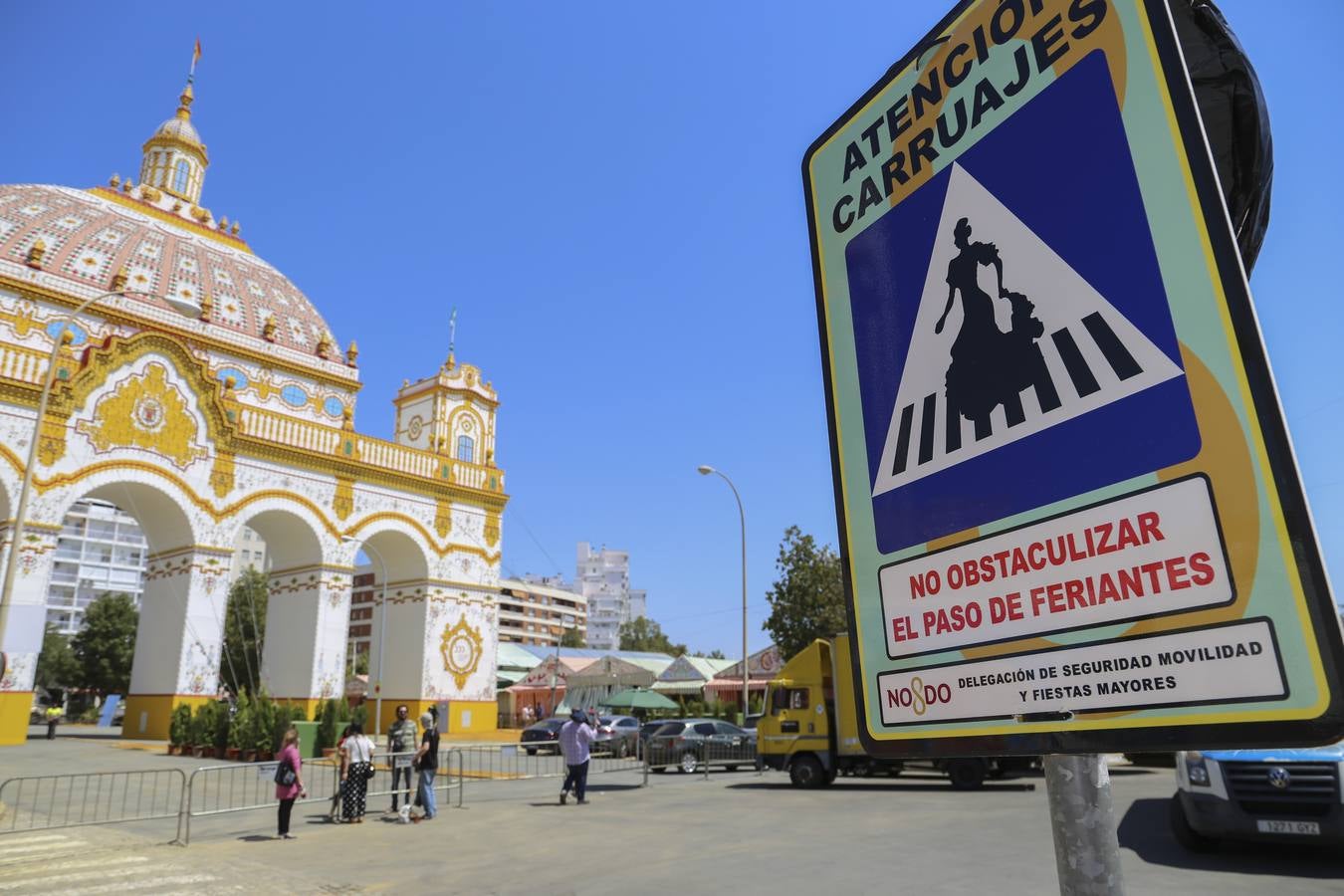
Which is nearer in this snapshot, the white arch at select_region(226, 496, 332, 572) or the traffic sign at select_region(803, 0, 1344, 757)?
the traffic sign at select_region(803, 0, 1344, 757)

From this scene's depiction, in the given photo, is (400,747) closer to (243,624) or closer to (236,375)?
(236,375)

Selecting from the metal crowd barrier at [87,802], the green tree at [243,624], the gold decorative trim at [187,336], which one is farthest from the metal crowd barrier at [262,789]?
the green tree at [243,624]

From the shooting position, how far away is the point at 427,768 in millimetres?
13414

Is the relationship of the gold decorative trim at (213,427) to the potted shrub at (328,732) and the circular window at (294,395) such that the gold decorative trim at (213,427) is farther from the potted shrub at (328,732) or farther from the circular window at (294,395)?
the potted shrub at (328,732)

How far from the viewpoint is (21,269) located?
26891 mm

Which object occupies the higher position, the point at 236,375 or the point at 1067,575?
the point at 236,375

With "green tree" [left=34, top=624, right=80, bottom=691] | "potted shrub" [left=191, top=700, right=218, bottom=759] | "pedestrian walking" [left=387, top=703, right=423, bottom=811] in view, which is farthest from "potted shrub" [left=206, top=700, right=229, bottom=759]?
"green tree" [left=34, top=624, right=80, bottom=691]

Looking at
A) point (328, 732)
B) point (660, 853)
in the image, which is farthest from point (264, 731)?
point (660, 853)

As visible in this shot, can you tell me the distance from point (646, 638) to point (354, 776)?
7582 cm

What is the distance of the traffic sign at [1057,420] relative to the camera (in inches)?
36.6

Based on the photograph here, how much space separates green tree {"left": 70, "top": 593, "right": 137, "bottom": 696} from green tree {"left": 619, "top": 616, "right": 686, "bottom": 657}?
150 ft

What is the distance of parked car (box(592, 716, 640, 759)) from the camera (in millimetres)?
26656

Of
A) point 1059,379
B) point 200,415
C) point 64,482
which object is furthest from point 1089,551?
point 200,415

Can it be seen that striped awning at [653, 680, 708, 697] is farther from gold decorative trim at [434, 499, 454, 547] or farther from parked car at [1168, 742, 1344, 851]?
parked car at [1168, 742, 1344, 851]
